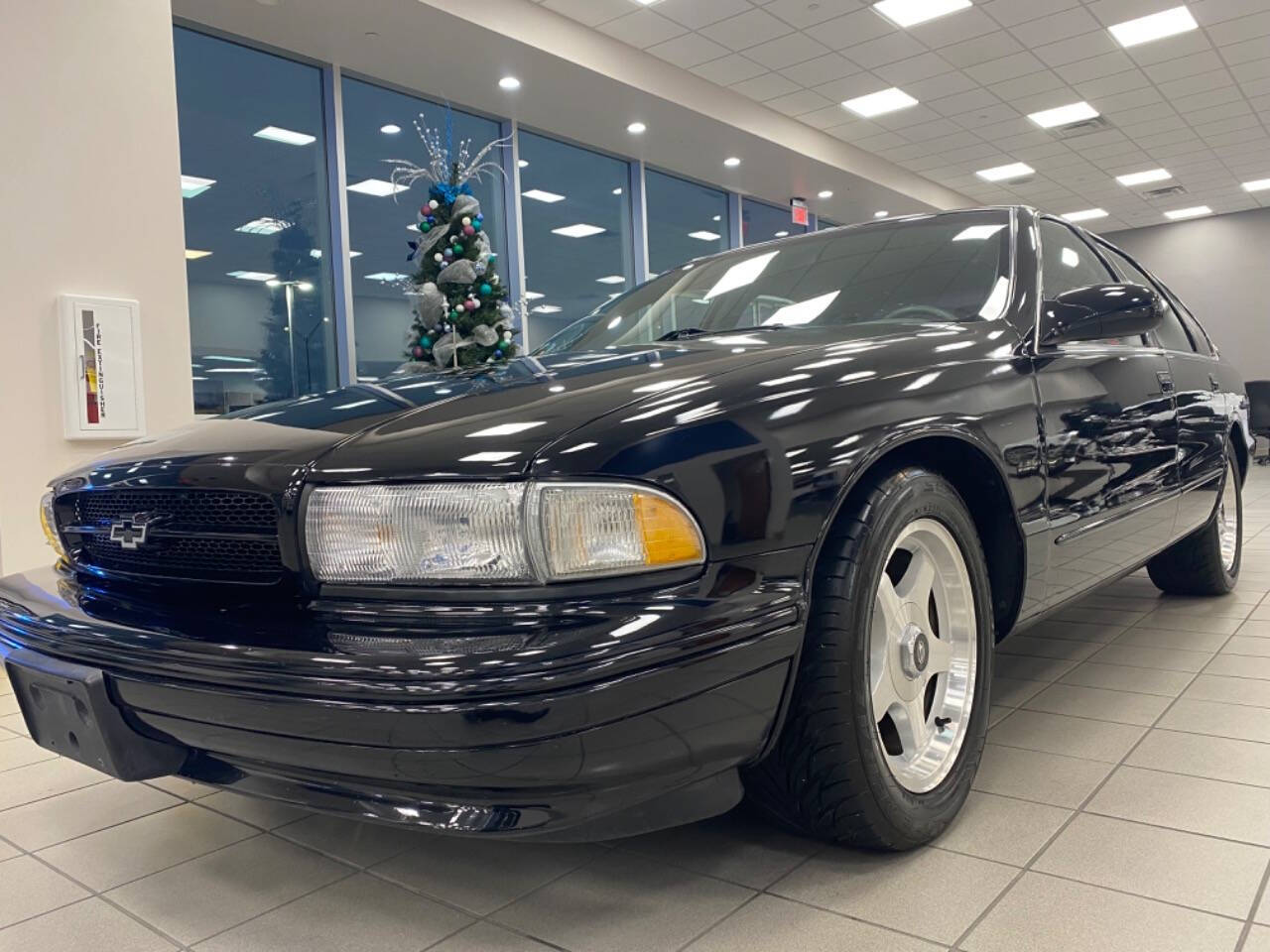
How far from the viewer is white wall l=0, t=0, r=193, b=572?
378 cm

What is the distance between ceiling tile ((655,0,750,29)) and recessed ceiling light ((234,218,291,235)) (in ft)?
7.86

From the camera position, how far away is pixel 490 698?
3.29 feet

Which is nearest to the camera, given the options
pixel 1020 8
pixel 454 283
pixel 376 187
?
pixel 454 283

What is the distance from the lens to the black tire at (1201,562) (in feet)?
10.4

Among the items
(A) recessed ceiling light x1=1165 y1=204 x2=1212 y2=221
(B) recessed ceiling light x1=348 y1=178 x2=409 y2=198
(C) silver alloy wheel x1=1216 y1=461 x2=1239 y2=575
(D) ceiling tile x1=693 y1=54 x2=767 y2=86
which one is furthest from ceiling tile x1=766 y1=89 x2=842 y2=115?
(A) recessed ceiling light x1=1165 y1=204 x2=1212 y2=221

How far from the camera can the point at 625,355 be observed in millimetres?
1644

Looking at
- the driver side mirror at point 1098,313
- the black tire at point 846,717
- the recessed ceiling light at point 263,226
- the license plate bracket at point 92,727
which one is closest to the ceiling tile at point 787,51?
the recessed ceiling light at point 263,226

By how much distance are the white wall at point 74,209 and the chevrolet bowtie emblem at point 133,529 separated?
2.85 metres

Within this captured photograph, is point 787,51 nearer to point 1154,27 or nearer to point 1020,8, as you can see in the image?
point 1020,8

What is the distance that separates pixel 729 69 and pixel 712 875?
740 cm

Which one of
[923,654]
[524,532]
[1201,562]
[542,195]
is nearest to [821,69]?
[542,195]

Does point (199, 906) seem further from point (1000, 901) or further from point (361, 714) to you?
point (1000, 901)

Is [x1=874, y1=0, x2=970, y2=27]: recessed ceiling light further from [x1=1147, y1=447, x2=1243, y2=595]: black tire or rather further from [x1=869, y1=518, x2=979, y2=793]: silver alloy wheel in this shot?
[x1=869, y1=518, x2=979, y2=793]: silver alloy wheel

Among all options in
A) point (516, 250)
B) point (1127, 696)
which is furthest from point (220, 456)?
point (516, 250)
